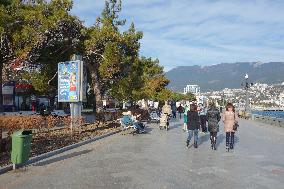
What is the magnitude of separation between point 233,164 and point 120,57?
75.5ft

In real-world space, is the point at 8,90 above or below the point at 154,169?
above

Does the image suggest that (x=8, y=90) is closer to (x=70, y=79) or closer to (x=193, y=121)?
(x=70, y=79)

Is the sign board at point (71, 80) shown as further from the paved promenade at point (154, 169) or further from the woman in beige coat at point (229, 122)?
the woman in beige coat at point (229, 122)

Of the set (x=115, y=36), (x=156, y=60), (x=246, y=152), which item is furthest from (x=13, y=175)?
(x=156, y=60)

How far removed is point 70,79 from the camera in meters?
22.5

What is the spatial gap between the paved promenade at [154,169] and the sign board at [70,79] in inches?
232

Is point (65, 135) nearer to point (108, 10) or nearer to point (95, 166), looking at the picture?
point (95, 166)

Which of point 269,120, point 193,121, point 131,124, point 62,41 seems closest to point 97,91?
point 62,41

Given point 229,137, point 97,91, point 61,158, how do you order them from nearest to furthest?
point 61,158, point 229,137, point 97,91

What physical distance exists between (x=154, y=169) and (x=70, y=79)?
37.6 feet

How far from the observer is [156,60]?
206ft

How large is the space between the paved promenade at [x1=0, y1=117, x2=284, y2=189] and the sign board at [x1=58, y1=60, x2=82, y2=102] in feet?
19.3

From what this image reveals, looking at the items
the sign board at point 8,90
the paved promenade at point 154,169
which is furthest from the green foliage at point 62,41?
the sign board at point 8,90

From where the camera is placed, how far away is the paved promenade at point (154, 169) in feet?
32.3
